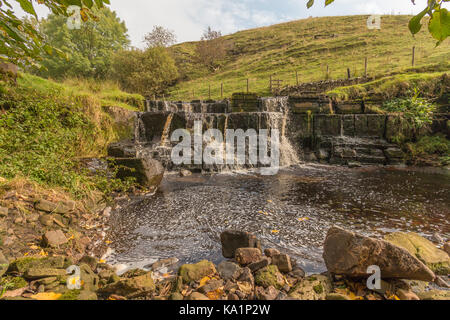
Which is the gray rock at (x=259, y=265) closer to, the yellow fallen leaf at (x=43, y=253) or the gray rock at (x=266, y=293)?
the gray rock at (x=266, y=293)

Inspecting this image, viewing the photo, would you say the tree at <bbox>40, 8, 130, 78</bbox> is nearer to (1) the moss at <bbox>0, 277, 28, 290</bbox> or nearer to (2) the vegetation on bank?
(2) the vegetation on bank

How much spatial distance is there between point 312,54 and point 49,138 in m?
33.3

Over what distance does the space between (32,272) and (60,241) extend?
3.88ft

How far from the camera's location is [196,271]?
253cm

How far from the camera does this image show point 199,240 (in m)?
3.78

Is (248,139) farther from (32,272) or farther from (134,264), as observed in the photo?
(32,272)

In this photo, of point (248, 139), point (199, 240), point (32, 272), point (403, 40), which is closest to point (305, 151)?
point (248, 139)

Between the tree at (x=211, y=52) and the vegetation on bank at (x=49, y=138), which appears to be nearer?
the vegetation on bank at (x=49, y=138)

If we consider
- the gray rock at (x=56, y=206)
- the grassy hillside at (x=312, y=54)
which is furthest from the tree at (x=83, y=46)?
A: the gray rock at (x=56, y=206)

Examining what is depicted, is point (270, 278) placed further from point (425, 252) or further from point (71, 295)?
point (425, 252)

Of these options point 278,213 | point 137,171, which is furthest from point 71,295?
point 137,171

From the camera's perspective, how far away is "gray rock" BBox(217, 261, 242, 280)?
252 cm

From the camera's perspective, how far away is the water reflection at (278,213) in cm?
359

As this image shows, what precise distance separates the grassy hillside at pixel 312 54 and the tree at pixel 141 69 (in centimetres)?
284
